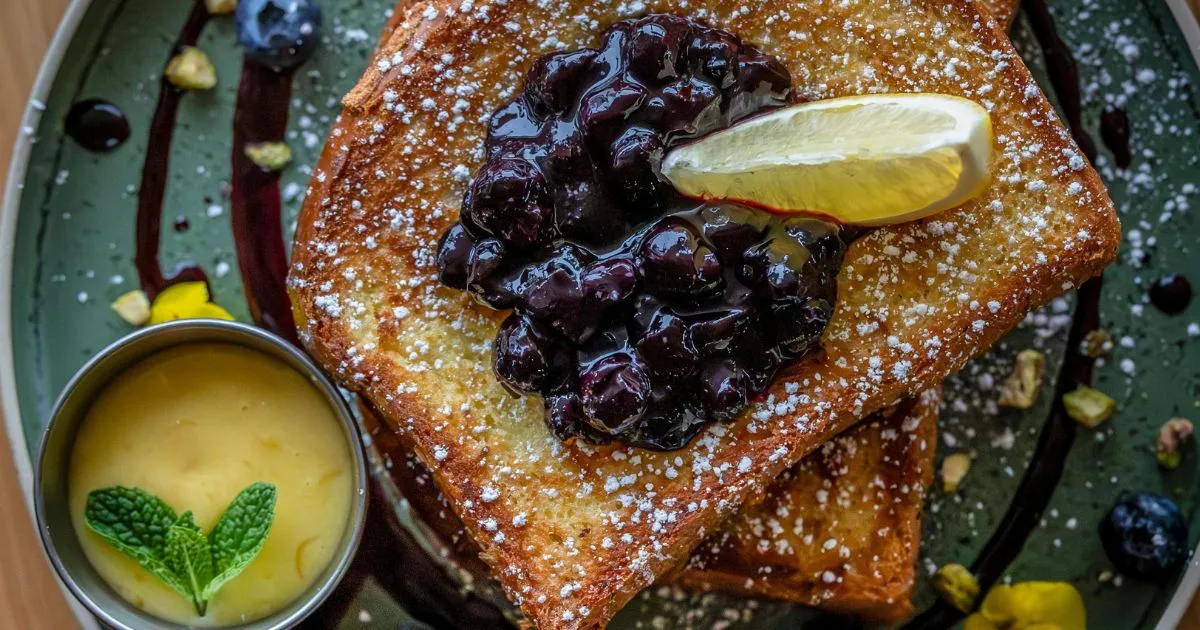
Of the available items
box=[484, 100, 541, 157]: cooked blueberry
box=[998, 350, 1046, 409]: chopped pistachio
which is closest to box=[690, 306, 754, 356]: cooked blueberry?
box=[484, 100, 541, 157]: cooked blueberry

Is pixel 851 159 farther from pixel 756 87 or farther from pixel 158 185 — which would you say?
pixel 158 185

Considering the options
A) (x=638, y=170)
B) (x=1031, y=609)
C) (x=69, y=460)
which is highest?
(x=638, y=170)

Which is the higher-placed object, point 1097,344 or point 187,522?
point 1097,344

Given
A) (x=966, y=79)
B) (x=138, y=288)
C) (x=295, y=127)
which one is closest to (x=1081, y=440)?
(x=966, y=79)

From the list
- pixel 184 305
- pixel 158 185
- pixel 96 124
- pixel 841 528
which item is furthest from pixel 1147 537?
pixel 96 124

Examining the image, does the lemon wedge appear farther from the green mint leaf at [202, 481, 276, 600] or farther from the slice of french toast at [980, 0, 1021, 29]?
the green mint leaf at [202, 481, 276, 600]

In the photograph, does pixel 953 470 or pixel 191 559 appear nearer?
pixel 191 559
